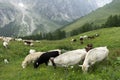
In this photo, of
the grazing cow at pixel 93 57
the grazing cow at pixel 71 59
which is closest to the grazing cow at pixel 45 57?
the grazing cow at pixel 71 59

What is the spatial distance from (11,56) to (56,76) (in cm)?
1854

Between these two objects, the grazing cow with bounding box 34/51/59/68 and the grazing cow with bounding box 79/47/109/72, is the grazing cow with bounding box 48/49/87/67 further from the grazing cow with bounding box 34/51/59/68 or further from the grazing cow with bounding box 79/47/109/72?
the grazing cow with bounding box 34/51/59/68

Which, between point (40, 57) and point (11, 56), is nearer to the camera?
point (40, 57)

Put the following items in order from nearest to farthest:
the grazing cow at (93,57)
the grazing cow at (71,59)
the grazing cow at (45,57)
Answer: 1. the grazing cow at (93,57)
2. the grazing cow at (71,59)
3. the grazing cow at (45,57)

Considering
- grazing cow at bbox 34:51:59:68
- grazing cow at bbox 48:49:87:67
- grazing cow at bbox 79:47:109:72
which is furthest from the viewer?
grazing cow at bbox 34:51:59:68

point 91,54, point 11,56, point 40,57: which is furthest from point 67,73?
point 11,56

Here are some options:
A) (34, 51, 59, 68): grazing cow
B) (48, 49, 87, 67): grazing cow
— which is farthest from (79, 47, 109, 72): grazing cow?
(34, 51, 59, 68): grazing cow

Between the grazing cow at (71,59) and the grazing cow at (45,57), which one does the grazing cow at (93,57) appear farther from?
the grazing cow at (45,57)

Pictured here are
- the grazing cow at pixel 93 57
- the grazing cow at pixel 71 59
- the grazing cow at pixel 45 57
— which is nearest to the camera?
the grazing cow at pixel 93 57

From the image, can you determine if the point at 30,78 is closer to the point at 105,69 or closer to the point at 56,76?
the point at 56,76

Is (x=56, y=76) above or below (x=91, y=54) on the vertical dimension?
below

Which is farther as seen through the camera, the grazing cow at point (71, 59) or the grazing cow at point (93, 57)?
the grazing cow at point (71, 59)

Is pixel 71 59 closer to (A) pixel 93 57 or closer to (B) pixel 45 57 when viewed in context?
(A) pixel 93 57

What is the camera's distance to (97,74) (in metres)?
16.7
